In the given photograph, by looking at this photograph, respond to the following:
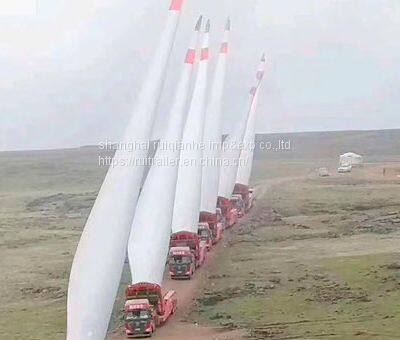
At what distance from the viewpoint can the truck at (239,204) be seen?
4731 cm

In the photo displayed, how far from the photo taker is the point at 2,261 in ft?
118

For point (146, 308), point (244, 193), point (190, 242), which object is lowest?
point (146, 308)

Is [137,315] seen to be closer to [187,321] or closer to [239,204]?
[187,321]

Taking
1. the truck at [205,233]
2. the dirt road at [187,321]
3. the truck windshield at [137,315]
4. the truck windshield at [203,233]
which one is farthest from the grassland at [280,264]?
the truck windshield at [137,315]

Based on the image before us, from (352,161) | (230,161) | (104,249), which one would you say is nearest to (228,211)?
(230,161)

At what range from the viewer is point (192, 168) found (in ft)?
112

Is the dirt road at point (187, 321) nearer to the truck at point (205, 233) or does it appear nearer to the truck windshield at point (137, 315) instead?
the truck at point (205, 233)

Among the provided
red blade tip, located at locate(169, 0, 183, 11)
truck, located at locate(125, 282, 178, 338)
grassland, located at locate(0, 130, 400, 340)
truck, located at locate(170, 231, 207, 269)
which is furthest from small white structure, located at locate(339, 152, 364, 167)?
red blade tip, located at locate(169, 0, 183, 11)

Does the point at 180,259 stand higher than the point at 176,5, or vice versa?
the point at 176,5

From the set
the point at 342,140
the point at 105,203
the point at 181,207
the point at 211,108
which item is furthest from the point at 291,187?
the point at 342,140

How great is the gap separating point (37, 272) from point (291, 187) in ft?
118

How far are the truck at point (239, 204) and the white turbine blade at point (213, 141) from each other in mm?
6875

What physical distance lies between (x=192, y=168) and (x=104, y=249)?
15574 mm

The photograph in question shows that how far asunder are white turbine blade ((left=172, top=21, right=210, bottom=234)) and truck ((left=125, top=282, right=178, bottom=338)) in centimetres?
773
